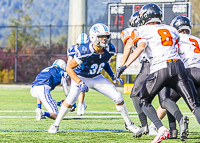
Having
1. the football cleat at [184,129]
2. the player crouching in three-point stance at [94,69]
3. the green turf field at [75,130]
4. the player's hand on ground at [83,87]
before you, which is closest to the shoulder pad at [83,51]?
the player crouching in three-point stance at [94,69]

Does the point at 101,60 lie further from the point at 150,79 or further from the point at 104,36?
the point at 150,79

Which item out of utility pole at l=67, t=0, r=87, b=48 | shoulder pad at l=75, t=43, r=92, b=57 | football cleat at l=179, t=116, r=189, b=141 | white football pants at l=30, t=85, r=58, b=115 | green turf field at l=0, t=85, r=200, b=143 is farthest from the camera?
utility pole at l=67, t=0, r=87, b=48

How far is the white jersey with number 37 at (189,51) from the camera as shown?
5.68m

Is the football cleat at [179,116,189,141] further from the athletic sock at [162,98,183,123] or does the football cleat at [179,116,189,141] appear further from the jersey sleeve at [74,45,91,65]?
the jersey sleeve at [74,45,91,65]

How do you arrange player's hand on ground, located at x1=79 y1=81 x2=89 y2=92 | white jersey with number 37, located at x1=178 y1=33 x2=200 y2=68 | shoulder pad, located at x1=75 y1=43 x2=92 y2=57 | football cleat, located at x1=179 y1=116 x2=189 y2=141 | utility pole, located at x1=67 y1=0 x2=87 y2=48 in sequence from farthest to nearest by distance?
utility pole, located at x1=67 y1=0 x2=87 y2=48, shoulder pad, located at x1=75 y1=43 x2=92 y2=57, player's hand on ground, located at x1=79 y1=81 x2=89 y2=92, white jersey with number 37, located at x1=178 y1=33 x2=200 y2=68, football cleat, located at x1=179 y1=116 x2=189 y2=141

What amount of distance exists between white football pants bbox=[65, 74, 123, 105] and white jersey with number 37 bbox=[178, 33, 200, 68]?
1079 millimetres

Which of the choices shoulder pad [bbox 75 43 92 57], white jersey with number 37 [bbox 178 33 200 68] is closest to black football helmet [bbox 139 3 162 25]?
white jersey with number 37 [bbox 178 33 200 68]

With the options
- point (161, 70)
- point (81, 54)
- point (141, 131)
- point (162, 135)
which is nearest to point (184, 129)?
point (162, 135)

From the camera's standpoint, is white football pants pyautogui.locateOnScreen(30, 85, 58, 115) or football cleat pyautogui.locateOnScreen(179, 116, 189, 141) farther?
white football pants pyautogui.locateOnScreen(30, 85, 58, 115)

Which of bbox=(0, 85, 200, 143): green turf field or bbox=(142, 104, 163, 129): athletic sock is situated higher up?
bbox=(142, 104, 163, 129): athletic sock

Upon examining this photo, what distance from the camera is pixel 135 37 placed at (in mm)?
5059

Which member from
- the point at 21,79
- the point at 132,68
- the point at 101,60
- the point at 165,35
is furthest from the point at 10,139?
the point at 21,79

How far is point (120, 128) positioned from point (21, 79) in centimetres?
1949

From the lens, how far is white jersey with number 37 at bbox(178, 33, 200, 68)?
568 cm
